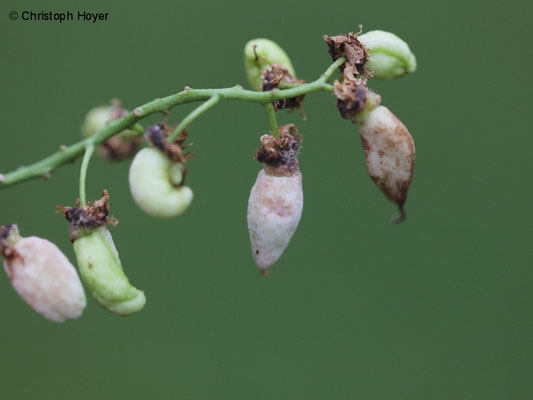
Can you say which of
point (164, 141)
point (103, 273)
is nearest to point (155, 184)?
point (164, 141)

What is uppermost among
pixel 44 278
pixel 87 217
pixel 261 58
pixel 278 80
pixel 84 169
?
pixel 261 58

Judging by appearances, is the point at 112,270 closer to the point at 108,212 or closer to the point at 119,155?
the point at 108,212

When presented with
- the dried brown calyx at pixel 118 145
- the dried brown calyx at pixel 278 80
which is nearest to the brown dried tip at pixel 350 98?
the dried brown calyx at pixel 278 80

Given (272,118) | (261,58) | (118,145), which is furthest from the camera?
(118,145)

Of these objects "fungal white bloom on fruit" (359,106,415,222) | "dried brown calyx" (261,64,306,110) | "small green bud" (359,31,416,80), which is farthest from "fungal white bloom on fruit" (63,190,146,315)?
"small green bud" (359,31,416,80)

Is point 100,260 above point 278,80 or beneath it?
beneath

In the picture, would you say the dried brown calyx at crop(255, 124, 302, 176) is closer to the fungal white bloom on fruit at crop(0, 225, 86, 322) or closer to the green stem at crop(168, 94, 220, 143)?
the green stem at crop(168, 94, 220, 143)

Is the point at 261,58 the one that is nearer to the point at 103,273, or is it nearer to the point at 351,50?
the point at 351,50

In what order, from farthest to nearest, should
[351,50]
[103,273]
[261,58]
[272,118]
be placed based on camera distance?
[261,58]
[351,50]
[272,118]
[103,273]

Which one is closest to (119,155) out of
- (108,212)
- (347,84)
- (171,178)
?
(108,212)
